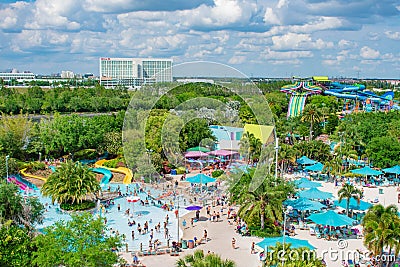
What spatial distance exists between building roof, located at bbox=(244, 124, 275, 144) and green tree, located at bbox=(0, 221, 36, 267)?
40.3ft

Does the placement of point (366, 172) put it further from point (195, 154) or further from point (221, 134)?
point (195, 154)

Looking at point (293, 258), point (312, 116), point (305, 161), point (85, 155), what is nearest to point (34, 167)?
point (85, 155)

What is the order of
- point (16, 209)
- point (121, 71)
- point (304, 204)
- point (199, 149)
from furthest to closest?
point (121, 71), point (199, 149), point (304, 204), point (16, 209)

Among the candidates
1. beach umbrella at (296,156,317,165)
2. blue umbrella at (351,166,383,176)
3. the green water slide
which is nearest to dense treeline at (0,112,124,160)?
beach umbrella at (296,156,317,165)

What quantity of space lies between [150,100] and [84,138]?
570 inches

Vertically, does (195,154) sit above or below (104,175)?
above

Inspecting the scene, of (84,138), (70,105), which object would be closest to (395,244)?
(84,138)

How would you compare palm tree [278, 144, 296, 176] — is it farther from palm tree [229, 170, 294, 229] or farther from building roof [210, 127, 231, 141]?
palm tree [229, 170, 294, 229]

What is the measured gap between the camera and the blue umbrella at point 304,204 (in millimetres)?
25094

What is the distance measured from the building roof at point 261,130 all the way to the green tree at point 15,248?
1229 centimetres

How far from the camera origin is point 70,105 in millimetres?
78625

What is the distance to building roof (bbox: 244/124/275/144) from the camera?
23.3 metres

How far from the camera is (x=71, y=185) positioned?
88.7 ft

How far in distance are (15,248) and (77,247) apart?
3.15m
